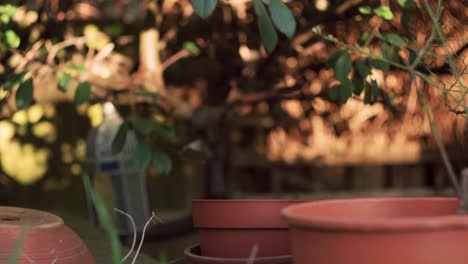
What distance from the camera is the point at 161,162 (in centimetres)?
210

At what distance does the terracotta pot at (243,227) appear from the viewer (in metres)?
1.53

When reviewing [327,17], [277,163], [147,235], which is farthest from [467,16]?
[277,163]

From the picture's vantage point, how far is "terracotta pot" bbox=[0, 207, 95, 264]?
4.98 feet

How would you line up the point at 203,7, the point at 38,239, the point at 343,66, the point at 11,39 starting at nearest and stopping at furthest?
the point at 203,7, the point at 38,239, the point at 343,66, the point at 11,39

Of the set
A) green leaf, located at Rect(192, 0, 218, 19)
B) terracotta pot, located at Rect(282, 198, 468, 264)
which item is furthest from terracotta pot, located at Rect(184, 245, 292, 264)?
green leaf, located at Rect(192, 0, 218, 19)

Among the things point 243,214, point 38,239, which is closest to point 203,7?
point 243,214

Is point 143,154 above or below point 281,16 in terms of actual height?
below

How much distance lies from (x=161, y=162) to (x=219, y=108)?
1851 millimetres

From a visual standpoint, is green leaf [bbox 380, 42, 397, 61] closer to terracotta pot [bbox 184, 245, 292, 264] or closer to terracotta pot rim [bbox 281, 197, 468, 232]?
terracotta pot [bbox 184, 245, 292, 264]

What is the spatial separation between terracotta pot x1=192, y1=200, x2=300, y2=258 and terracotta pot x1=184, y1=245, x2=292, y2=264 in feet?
0.14

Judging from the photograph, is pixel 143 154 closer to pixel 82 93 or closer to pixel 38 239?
pixel 82 93

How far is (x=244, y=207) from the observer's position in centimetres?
154

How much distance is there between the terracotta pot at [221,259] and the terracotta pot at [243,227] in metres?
0.04

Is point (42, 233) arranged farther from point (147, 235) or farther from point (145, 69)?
point (147, 235)
